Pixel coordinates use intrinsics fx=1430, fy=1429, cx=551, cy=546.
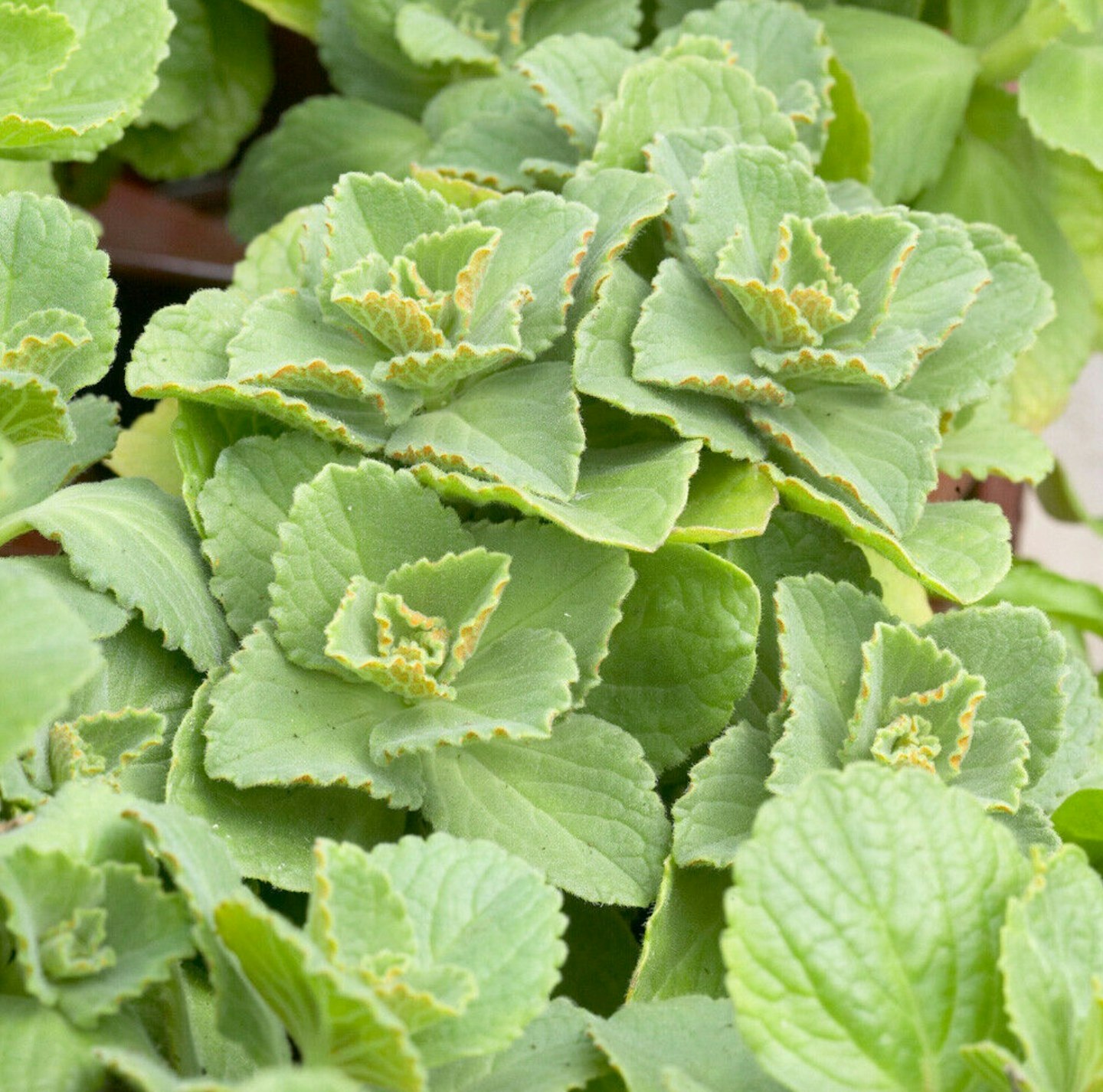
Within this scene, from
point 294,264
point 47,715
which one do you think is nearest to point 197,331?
point 294,264

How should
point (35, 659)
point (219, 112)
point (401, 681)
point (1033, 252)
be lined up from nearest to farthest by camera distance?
1. point (35, 659)
2. point (401, 681)
3. point (1033, 252)
4. point (219, 112)

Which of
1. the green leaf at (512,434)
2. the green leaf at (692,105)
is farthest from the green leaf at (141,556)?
the green leaf at (692,105)

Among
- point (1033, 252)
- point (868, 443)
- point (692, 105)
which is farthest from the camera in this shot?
point (1033, 252)

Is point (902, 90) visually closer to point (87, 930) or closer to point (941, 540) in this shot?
point (941, 540)

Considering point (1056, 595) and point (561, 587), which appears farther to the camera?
point (1056, 595)

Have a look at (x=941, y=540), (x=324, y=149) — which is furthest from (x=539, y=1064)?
(x=324, y=149)

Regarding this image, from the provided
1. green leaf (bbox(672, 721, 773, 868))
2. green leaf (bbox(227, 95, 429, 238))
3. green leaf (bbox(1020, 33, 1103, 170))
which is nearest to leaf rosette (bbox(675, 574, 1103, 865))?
green leaf (bbox(672, 721, 773, 868))
